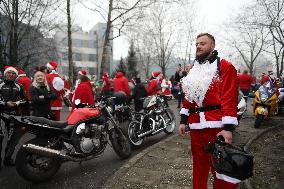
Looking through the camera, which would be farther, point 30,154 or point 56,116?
point 56,116

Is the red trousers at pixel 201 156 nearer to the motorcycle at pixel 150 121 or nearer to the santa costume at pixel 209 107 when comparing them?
the santa costume at pixel 209 107

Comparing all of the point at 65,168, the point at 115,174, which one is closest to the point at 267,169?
the point at 115,174

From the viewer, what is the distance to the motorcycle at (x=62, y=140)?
496 cm

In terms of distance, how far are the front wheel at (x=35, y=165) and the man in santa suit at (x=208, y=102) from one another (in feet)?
8.73

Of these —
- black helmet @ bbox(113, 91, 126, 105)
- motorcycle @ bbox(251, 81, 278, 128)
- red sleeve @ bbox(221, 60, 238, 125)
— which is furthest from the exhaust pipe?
motorcycle @ bbox(251, 81, 278, 128)

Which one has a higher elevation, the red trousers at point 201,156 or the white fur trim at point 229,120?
the white fur trim at point 229,120

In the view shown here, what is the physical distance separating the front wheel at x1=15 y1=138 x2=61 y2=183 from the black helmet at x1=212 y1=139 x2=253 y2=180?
10.1ft

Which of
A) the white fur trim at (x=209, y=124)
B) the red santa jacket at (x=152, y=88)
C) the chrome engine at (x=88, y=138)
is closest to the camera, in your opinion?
the white fur trim at (x=209, y=124)

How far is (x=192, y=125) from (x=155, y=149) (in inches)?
146

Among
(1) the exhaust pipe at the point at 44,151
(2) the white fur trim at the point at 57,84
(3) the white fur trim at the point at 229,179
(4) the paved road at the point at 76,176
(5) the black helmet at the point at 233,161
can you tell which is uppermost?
(2) the white fur trim at the point at 57,84

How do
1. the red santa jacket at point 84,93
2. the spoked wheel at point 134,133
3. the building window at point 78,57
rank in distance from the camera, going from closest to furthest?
1. the spoked wheel at point 134,133
2. the red santa jacket at point 84,93
3. the building window at point 78,57

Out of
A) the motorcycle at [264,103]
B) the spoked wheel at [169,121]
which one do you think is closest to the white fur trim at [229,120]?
the spoked wheel at [169,121]

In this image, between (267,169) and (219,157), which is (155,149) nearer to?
(267,169)

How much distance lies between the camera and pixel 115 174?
5328mm
